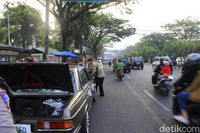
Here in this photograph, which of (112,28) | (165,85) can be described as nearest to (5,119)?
(165,85)

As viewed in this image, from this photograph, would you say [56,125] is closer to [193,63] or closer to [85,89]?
[193,63]

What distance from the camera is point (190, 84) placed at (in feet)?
17.0

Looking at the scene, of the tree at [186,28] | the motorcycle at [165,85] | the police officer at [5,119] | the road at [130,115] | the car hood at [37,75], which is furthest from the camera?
the tree at [186,28]

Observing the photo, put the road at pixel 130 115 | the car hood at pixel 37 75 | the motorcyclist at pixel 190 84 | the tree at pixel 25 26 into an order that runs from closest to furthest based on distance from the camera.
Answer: the motorcyclist at pixel 190 84 < the car hood at pixel 37 75 < the road at pixel 130 115 < the tree at pixel 25 26

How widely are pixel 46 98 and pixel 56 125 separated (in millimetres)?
1249

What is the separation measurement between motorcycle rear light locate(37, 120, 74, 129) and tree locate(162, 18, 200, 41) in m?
67.2

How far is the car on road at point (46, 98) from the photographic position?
16.6ft

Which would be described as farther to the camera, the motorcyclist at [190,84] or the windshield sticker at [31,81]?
the windshield sticker at [31,81]

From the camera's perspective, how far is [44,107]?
19.1ft

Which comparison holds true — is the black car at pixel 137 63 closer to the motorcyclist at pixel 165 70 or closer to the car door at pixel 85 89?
the motorcyclist at pixel 165 70

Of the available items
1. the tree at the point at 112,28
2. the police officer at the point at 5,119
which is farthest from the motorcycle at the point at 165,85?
the tree at the point at 112,28

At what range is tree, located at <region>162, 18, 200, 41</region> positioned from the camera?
6906cm

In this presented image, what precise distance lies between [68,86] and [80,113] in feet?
3.56

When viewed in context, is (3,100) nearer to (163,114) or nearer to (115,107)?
(163,114)
